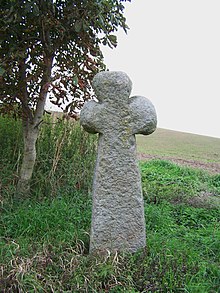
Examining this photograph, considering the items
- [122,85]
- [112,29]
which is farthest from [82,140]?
[122,85]

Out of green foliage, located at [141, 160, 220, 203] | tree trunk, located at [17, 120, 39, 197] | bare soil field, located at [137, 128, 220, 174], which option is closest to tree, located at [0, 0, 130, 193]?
tree trunk, located at [17, 120, 39, 197]

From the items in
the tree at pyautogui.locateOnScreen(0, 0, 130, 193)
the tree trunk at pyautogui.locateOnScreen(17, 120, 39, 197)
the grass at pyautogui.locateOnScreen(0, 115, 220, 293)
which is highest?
the tree at pyautogui.locateOnScreen(0, 0, 130, 193)

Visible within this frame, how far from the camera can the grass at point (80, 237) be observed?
2443mm

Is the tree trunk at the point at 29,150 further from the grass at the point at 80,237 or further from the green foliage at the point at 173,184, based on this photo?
the green foliage at the point at 173,184

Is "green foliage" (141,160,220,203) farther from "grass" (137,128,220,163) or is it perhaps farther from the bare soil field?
"grass" (137,128,220,163)

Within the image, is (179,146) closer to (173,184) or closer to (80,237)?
(173,184)

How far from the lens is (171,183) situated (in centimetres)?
605

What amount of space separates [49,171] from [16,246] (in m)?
1.58

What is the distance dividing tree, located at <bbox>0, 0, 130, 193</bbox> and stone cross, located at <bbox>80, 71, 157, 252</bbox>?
0.70 meters

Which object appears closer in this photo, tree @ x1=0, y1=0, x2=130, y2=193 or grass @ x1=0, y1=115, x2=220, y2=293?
grass @ x1=0, y1=115, x2=220, y2=293

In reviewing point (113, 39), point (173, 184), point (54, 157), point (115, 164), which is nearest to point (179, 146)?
point (173, 184)

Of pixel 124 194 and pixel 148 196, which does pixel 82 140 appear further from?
pixel 124 194

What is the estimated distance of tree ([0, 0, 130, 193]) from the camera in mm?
3605

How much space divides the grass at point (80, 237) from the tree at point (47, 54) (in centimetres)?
43
